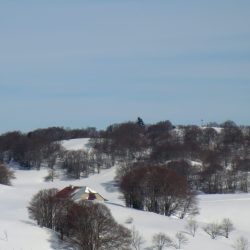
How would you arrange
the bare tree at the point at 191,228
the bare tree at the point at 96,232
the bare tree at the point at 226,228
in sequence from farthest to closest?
the bare tree at the point at 226,228, the bare tree at the point at 191,228, the bare tree at the point at 96,232

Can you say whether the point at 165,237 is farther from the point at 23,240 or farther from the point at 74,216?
the point at 23,240

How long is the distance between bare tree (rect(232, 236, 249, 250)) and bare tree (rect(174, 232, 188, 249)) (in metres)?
3.99

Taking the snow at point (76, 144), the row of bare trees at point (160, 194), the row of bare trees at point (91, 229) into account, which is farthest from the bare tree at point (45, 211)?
the snow at point (76, 144)

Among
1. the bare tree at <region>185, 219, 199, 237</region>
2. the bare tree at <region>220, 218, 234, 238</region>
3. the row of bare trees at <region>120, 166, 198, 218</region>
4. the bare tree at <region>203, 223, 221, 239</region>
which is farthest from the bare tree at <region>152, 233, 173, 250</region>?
the row of bare trees at <region>120, 166, 198, 218</region>

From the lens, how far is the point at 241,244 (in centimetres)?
4566

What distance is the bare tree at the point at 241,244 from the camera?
44.9m

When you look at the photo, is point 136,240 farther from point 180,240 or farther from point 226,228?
point 226,228

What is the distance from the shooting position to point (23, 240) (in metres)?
38.9

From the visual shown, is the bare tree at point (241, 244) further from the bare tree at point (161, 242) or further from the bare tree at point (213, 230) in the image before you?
the bare tree at point (161, 242)

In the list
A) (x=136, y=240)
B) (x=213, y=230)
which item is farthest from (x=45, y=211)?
(x=213, y=230)

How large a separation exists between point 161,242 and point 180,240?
1904 mm

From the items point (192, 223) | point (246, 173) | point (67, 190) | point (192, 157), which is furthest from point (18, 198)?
point (192, 157)

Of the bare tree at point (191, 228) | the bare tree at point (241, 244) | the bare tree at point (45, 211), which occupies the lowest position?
the bare tree at point (241, 244)

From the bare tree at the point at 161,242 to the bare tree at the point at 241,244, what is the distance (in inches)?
223
